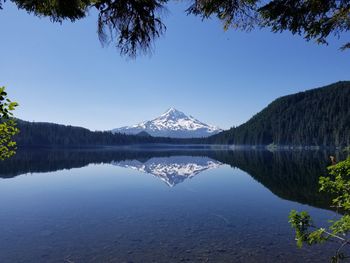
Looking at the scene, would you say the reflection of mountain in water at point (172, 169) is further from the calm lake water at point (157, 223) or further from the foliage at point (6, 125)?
the foliage at point (6, 125)

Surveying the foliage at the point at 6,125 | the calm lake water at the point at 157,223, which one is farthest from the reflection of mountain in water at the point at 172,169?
the foliage at the point at 6,125

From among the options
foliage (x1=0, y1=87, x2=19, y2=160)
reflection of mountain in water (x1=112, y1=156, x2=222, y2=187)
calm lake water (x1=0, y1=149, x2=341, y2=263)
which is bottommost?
calm lake water (x1=0, y1=149, x2=341, y2=263)

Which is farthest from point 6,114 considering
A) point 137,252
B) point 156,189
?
point 156,189

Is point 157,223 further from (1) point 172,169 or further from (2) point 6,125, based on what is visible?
(1) point 172,169

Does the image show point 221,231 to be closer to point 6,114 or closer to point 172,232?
point 172,232

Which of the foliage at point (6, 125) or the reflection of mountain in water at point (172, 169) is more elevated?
the foliage at point (6, 125)

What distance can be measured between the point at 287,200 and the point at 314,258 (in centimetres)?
1658

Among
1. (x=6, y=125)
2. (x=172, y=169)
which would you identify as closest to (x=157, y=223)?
(x=6, y=125)

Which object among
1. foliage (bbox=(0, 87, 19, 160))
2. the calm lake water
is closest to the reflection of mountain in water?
the calm lake water

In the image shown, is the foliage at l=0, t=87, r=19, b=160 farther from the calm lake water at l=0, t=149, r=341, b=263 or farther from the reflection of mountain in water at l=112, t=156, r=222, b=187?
the reflection of mountain in water at l=112, t=156, r=222, b=187

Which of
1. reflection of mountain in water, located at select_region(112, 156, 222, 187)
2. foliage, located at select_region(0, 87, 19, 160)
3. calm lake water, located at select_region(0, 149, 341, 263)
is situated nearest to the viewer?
Result: foliage, located at select_region(0, 87, 19, 160)

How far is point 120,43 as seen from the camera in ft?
25.4

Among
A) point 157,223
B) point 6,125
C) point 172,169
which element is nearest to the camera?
point 6,125

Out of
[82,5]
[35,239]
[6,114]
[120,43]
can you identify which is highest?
[82,5]
